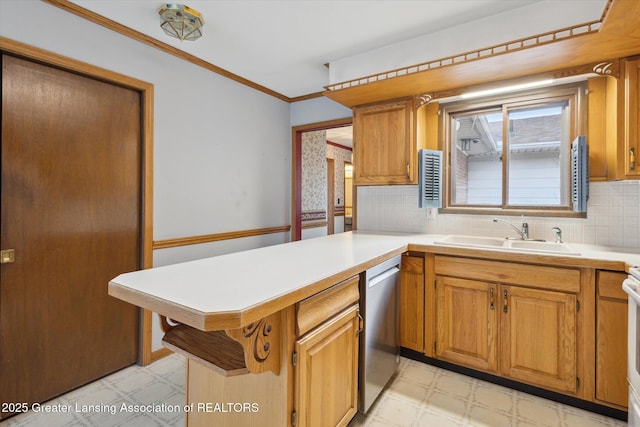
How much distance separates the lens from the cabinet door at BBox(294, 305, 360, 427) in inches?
47.4

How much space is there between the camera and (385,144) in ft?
8.95

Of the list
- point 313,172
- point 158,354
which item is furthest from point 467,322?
point 313,172

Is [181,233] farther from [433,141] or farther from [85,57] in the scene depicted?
[433,141]

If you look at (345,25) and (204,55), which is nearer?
(345,25)

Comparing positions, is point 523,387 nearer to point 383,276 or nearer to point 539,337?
point 539,337

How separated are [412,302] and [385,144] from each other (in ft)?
4.42

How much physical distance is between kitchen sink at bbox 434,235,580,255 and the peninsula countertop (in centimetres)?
8

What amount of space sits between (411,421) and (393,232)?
5.26 ft

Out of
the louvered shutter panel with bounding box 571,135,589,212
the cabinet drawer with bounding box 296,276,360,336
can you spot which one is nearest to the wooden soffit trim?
the louvered shutter panel with bounding box 571,135,589,212

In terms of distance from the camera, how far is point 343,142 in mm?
6742

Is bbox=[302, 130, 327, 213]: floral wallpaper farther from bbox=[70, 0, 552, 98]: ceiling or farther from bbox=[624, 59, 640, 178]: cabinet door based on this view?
bbox=[624, 59, 640, 178]: cabinet door

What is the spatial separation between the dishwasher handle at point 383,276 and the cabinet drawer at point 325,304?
5.4 inches

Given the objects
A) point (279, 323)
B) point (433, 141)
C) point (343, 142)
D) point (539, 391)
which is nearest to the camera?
point (279, 323)

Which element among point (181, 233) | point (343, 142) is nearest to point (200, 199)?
point (181, 233)
